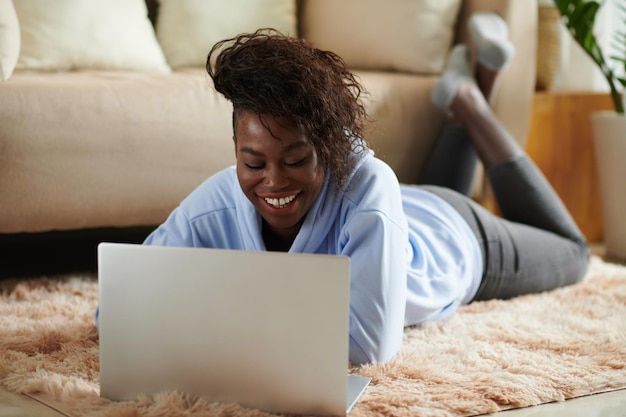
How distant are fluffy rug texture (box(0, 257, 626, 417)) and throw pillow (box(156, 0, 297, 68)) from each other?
89cm

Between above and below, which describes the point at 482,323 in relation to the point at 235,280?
below

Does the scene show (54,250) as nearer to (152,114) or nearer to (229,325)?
(152,114)

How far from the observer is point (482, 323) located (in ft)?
5.52

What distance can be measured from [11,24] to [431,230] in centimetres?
107

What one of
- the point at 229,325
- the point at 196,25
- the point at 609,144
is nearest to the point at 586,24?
the point at 609,144

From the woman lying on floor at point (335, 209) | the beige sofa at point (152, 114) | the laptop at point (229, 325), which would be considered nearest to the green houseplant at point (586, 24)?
the beige sofa at point (152, 114)

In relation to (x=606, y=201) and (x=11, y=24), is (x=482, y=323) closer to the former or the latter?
(x=606, y=201)

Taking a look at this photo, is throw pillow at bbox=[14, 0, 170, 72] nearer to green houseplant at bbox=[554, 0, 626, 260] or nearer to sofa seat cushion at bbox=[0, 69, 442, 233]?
sofa seat cushion at bbox=[0, 69, 442, 233]

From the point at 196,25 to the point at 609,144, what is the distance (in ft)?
4.17

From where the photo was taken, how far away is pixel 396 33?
2523mm

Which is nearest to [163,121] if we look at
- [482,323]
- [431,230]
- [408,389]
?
[431,230]

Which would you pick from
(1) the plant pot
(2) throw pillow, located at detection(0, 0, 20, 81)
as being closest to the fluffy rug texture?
(2) throw pillow, located at detection(0, 0, 20, 81)

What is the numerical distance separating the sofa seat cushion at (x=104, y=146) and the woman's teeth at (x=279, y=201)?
0.54 meters

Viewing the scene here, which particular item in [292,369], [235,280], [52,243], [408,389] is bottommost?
[52,243]
